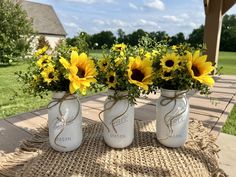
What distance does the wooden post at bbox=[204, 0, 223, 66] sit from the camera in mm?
4526

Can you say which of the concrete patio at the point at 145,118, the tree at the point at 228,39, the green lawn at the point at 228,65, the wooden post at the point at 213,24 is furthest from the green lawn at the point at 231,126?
the tree at the point at 228,39

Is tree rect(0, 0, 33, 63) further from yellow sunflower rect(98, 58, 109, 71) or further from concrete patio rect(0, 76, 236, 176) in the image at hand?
yellow sunflower rect(98, 58, 109, 71)

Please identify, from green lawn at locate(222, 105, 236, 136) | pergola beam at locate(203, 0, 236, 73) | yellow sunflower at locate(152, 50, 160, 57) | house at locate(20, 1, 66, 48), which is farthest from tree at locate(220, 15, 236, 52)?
yellow sunflower at locate(152, 50, 160, 57)

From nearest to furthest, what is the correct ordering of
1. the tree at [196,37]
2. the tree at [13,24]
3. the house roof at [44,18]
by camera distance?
1. the tree at [196,37]
2. the tree at [13,24]
3. the house roof at [44,18]

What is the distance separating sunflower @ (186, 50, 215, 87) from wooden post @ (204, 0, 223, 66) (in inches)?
156

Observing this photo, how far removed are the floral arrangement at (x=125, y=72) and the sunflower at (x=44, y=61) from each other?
0.59ft

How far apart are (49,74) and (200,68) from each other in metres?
0.54

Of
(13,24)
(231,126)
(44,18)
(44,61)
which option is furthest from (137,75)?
(44,18)

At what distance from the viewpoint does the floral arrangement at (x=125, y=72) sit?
86cm

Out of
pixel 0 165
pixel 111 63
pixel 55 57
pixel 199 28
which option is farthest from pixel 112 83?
pixel 199 28

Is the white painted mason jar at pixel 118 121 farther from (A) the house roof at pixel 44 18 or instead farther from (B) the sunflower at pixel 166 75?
(A) the house roof at pixel 44 18

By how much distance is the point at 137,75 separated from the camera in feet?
2.87

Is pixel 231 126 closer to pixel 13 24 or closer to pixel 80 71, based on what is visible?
pixel 80 71

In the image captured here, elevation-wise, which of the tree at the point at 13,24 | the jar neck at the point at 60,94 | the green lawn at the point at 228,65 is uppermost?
the tree at the point at 13,24
